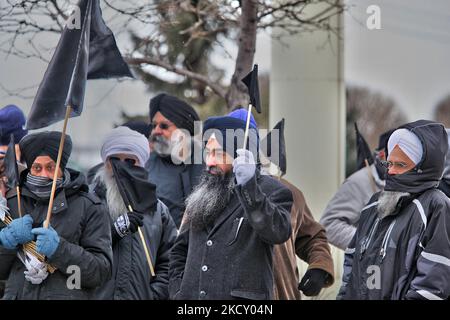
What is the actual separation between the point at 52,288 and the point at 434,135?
7.06ft

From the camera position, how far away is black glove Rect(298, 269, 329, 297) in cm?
570

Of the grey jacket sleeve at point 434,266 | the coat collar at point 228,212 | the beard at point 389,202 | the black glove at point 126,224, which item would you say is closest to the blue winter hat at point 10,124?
the black glove at point 126,224

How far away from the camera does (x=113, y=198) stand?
607cm

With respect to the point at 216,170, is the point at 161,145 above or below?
below

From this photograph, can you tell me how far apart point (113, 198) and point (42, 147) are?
74cm

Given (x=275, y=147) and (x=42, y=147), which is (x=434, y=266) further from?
(x=42, y=147)

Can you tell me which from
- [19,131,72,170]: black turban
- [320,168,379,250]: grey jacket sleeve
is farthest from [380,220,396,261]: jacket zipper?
[320,168,379,250]: grey jacket sleeve

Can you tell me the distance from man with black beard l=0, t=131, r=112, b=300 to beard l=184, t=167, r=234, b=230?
0.56 m

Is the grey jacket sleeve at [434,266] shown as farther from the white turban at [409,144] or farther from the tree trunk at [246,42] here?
the tree trunk at [246,42]

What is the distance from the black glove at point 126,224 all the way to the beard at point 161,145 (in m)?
1.42

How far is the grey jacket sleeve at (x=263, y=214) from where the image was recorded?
4.78 m

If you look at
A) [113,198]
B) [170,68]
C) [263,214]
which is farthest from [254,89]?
→ [170,68]

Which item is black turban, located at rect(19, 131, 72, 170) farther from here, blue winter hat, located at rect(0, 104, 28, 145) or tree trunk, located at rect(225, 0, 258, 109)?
tree trunk, located at rect(225, 0, 258, 109)
